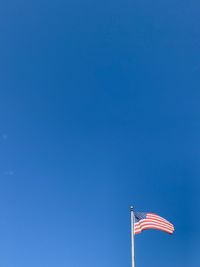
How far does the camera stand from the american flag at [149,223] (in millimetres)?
17562

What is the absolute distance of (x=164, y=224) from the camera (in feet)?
60.2

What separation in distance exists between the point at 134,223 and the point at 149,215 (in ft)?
3.96

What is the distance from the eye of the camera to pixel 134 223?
17.6 meters

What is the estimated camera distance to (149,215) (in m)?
18.2

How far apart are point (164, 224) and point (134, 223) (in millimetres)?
2098

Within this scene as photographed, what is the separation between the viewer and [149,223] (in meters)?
17.9

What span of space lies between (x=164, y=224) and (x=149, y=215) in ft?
3.70

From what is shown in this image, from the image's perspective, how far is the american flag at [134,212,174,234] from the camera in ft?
57.6
